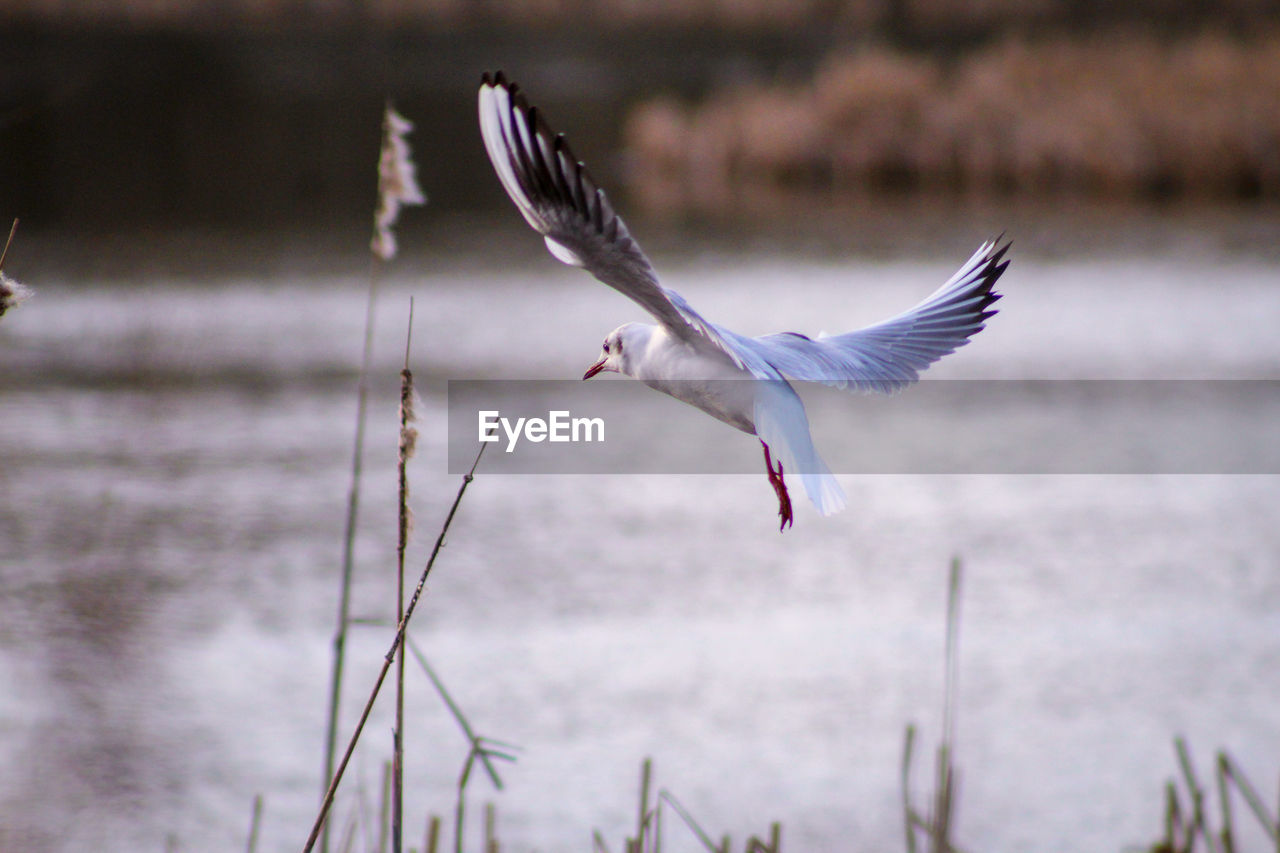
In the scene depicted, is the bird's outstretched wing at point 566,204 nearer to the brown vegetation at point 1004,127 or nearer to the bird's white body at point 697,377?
the bird's white body at point 697,377

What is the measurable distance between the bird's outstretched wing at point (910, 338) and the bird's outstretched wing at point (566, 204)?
0.59 feet

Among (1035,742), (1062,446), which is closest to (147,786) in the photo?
(1035,742)

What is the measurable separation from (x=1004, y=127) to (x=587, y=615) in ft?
44.3

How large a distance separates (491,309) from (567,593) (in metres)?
5.74

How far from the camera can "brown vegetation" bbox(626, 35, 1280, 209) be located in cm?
1712

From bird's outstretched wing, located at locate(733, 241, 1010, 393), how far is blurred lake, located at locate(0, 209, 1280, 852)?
219 cm

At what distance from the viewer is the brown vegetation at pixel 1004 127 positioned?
17.1 m

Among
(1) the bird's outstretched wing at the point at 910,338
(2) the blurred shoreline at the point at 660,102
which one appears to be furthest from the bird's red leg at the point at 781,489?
(2) the blurred shoreline at the point at 660,102

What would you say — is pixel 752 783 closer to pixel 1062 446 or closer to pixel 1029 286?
pixel 1062 446

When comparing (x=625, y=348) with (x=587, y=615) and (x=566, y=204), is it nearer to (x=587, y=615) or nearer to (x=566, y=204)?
(x=566, y=204)

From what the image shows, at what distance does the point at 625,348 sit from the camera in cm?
100

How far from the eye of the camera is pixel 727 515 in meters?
7.89

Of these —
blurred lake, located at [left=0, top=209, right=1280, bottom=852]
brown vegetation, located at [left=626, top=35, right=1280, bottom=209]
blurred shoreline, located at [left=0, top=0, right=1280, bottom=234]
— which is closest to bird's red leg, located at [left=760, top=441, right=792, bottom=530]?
blurred lake, located at [left=0, top=209, right=1280, bottom=852]

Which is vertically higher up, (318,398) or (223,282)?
(223,282)
